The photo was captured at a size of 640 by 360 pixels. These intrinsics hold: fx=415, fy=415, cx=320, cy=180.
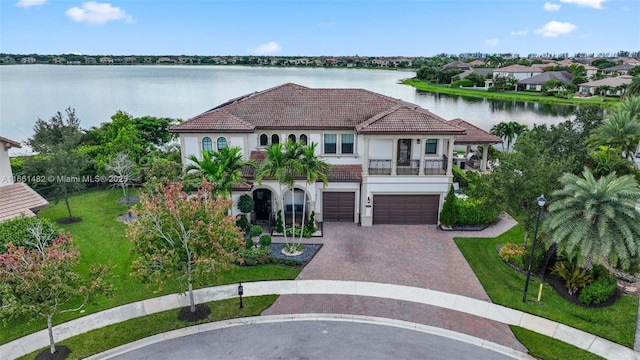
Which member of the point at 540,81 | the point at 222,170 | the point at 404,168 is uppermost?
the point at 540,81

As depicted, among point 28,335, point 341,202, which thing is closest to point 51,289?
point 28,335

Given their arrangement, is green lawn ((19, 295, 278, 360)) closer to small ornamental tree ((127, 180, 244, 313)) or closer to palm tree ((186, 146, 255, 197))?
small ornamental tree ((127, 180, 244, 313))

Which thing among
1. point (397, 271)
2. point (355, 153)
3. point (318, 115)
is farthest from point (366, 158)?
point (397, 271)

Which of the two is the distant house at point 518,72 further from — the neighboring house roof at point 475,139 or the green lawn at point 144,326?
the green lawn at point 144,326

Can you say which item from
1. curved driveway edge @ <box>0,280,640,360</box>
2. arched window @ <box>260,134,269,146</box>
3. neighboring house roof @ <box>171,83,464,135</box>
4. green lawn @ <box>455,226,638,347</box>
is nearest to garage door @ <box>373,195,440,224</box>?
neighboring house roof @ <box>171,83,464,135</box>

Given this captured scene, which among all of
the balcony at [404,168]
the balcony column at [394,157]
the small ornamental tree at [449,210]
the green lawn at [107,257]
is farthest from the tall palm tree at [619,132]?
the green lawn at [107,257]

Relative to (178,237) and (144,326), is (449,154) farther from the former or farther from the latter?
(144,326)
